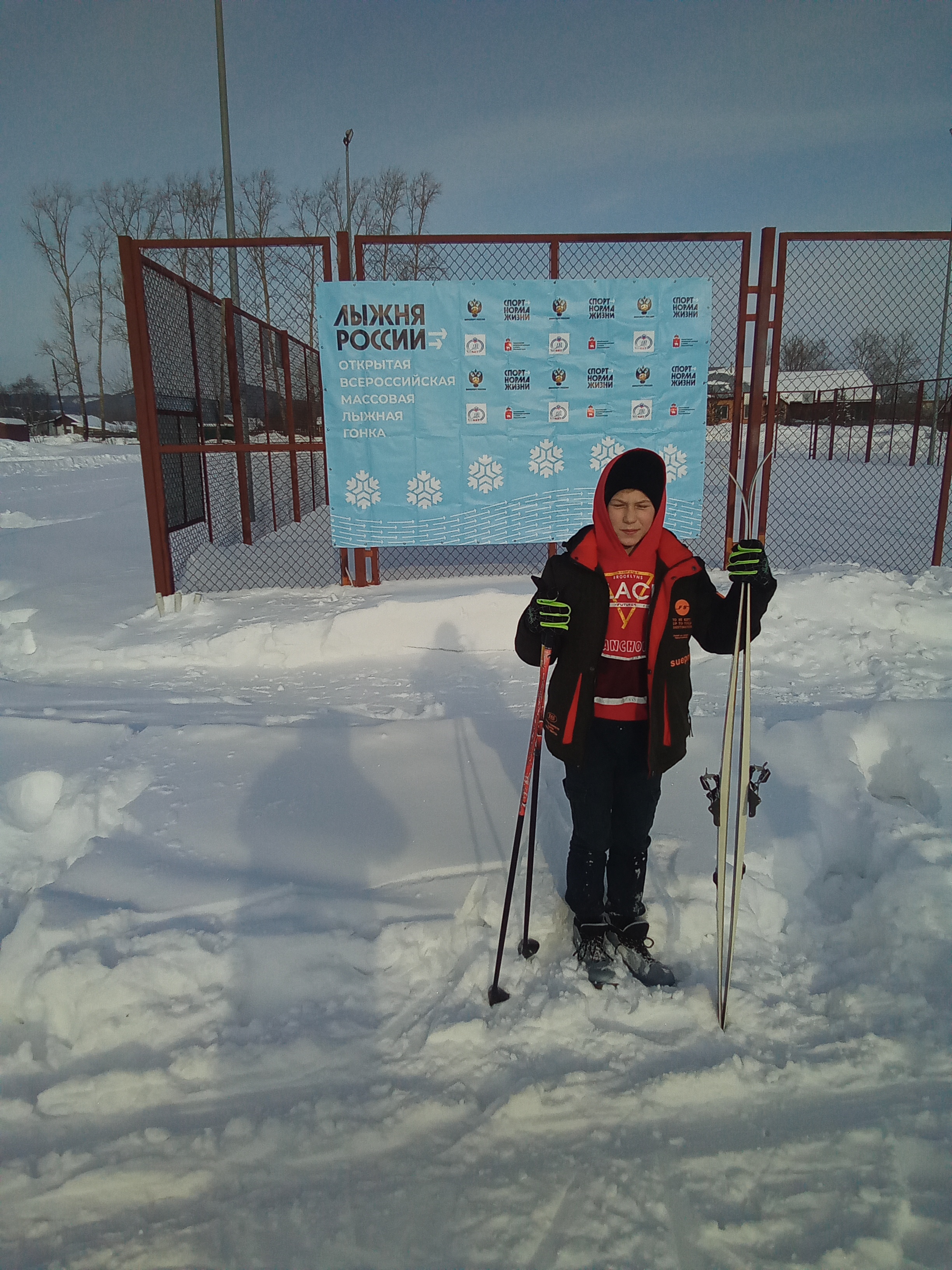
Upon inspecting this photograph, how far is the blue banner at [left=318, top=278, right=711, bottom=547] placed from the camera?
6.40 m

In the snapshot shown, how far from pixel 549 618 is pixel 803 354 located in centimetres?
1132

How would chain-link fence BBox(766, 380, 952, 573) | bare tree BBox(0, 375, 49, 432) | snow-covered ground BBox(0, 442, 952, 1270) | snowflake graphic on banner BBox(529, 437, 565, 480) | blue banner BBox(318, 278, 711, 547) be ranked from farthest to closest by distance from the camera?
1. bare tree BBox(0, 375, 49, 432)
2. chain-link fence BBox(766, 380, 952, 573)
3. snowflake graphic on banner BBox(529, 437, 565, 480)
4. blue banner BBox(318, 278, 711, 547)
5. snow-covered ground BBox(0, 442, 952, 1270)

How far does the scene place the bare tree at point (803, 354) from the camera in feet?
28.3

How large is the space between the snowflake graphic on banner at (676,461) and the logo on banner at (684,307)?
3.56 ft

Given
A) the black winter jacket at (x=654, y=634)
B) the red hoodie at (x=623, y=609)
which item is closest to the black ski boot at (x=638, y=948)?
the black winter jacket at (x=654, y=634)

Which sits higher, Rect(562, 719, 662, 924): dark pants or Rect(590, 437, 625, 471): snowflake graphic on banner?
Rect(590, 437, 625, 471): snowflake graphic on banner

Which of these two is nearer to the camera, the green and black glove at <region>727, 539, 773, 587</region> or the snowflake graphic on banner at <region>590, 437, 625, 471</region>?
the green and black glove at <region>727, 539, 773, 587</region>

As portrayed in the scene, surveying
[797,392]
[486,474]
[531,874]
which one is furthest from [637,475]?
[797,392]

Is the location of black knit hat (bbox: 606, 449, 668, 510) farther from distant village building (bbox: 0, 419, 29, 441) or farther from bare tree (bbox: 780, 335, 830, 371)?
distant village building (bbox: 0, 419, 29, 441)

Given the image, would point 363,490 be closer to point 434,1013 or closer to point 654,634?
point 654,634

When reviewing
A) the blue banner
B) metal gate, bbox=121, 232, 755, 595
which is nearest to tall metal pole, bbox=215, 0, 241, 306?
metal gate, bbox=121, 232, 755, 595

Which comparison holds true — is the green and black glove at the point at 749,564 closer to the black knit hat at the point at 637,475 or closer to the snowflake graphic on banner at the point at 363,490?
the black knit hat at the point at 637,475

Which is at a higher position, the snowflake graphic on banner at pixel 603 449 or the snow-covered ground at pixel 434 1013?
the snowflake graphic on banner at pixel 603 449

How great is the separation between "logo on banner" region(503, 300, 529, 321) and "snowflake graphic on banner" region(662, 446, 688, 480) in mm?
1649
